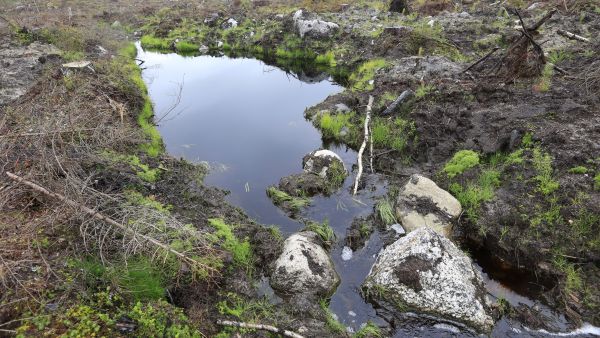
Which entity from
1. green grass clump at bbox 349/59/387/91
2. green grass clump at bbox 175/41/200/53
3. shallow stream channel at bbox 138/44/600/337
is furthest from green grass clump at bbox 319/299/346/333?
green grass clump at bbox 175/41/200/53

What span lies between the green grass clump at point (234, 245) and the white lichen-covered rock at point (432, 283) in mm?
2077

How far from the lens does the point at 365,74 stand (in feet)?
48.8

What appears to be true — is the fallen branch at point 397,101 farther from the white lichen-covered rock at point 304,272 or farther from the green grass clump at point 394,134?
the white lichen-covered rock at point 304,272

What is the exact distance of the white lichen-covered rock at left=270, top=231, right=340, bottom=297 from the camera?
20.7 feet

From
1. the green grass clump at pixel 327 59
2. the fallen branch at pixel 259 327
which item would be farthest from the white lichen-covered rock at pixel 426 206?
the green grass clump at pixel 327 59

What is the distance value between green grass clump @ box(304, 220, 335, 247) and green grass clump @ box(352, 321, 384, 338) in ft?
6.70

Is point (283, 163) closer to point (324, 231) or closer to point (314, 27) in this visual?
point (324, 231)

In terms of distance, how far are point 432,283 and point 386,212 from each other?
236 centimetres

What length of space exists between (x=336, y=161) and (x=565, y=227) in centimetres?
494

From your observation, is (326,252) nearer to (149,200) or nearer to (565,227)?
(149,200)

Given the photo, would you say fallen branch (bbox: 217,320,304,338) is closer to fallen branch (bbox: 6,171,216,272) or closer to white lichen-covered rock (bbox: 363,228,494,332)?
fallen branch (bbox: 6,171,216,272)

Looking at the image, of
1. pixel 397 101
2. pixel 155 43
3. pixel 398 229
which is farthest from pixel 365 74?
pixel 155 43

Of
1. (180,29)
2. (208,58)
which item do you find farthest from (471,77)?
(180,29)

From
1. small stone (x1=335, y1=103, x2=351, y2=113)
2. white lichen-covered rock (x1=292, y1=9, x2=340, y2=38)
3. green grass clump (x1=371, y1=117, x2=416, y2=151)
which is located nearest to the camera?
green grass clump (x1=371, y1=117, x2=416, y2=151)
